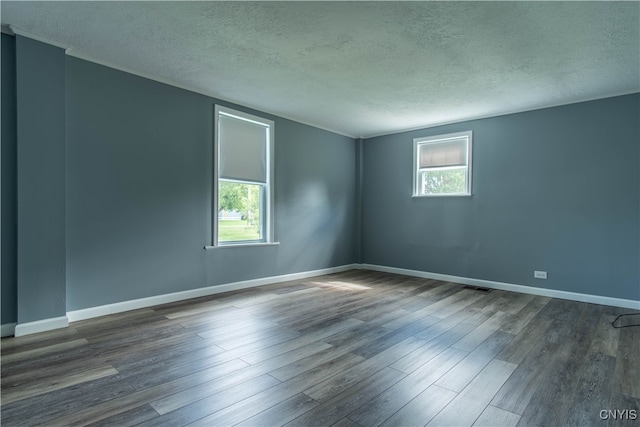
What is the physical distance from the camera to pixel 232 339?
2.93 meters

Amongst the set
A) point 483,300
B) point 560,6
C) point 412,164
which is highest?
point 560,6

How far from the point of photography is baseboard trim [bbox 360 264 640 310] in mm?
4104

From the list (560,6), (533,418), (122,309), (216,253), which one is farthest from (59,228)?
(560,6)

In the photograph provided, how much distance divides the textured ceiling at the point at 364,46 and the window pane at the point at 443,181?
1.34 meters

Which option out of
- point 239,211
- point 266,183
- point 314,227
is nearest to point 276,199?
point 266,183

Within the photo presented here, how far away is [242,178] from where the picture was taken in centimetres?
481

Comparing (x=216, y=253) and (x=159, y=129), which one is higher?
(x=159, y=129)

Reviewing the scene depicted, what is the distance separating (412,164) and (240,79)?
11.3 feet

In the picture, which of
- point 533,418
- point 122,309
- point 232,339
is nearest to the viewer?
point 533,418

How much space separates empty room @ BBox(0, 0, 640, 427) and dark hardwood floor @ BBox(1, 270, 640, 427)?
0.07 feet

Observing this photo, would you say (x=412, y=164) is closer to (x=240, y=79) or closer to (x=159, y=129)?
(x=240, y=79)

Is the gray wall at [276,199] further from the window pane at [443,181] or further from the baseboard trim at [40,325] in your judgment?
the window pane at [443,181]

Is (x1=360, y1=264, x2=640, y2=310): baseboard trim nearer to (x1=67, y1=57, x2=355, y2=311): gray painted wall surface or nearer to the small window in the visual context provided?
the small window

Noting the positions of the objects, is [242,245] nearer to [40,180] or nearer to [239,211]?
[239,211]
